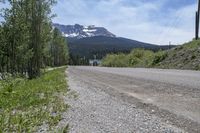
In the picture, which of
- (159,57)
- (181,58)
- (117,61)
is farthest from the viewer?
(117,61)

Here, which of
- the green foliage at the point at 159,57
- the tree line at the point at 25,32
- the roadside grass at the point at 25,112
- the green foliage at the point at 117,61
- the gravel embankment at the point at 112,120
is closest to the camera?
the gravel embankment at the point at 112,120

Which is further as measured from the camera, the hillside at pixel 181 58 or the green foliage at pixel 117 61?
the green foliage at pixel 117 61

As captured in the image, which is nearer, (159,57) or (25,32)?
(25,32)

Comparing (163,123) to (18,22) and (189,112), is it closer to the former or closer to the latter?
(189,112)

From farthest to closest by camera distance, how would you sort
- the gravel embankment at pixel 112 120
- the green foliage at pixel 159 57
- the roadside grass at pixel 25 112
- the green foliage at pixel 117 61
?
the green foliage at pixel 117 61, the green foliage at pixel 159 57, the roadside grass at pixel 25 112, the gravel embankment at pixel 112 120

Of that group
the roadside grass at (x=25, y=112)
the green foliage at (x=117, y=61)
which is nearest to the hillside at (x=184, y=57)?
the roadside grass at (x=25, y=112)

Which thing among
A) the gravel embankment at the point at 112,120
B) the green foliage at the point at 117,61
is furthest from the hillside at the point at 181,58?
the gravel embankment at the point at 112,120

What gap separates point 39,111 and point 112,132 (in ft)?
10.1

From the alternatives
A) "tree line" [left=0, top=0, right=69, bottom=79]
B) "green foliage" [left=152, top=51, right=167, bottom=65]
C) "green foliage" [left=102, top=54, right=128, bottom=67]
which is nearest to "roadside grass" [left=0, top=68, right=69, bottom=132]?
"tree line" [left=0, top=0, right=69, bottom=79]

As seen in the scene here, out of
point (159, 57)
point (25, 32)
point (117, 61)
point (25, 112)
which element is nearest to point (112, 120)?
point (25, 112)

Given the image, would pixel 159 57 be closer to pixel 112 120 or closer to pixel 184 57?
pixel 184 57

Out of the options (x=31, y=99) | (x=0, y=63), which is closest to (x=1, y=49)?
(x=0, y=63)

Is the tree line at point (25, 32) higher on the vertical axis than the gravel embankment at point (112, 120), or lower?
higher

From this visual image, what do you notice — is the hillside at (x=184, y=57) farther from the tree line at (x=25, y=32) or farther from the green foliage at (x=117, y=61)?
the green foliage at (x=117, y=61)
